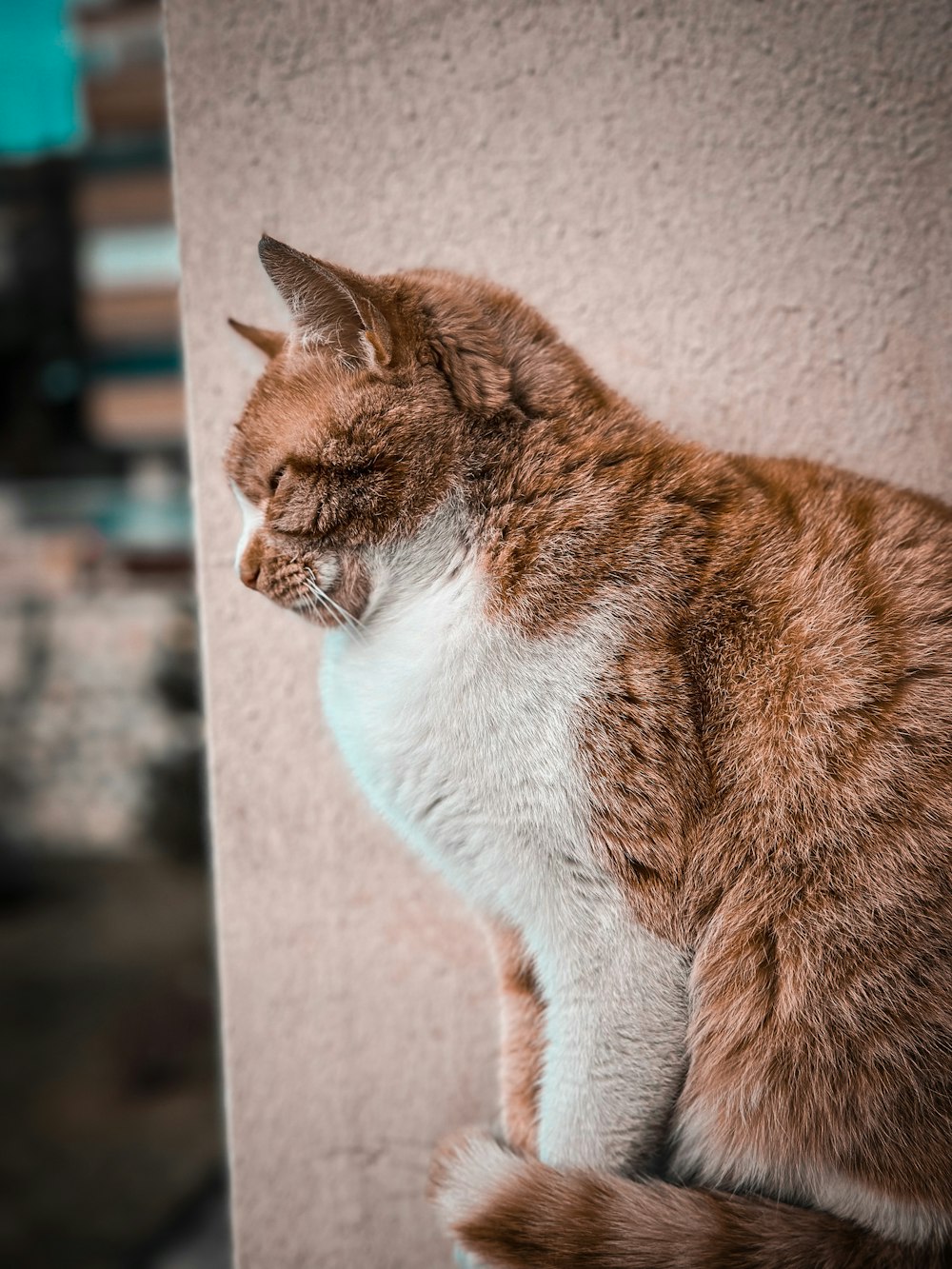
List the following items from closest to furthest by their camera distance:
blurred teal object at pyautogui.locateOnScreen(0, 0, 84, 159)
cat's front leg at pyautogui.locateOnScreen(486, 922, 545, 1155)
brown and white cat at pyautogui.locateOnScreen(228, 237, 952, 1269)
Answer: brown and white cat at pyautogui.locateOnScreen(228, 237, 952, 1269) < cat's front leg at pyautogui.locateOnScreen(486, 922, 545, 1155) < blurred teal object at pyautogui.locateOnScreen(0, 0, 84, 159)

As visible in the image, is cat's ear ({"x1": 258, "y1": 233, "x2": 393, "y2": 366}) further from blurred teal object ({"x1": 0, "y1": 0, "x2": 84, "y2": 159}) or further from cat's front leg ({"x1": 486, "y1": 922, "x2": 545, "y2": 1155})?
→ blurred teal object ({"x1": 0, "y1": 0, "x2": 84, "y2": 159})

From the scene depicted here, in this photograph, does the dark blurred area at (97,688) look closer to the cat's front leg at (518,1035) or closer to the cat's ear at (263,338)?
the cat's ear at (263,338)

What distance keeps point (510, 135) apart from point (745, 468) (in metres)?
0.34

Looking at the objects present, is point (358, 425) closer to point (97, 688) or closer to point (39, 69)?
point (39, 69)

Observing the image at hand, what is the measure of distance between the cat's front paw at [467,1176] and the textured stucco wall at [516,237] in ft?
0.57

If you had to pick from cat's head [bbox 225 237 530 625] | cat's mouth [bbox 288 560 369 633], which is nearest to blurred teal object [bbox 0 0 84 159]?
cat's head [bbox 225 237 530 625]

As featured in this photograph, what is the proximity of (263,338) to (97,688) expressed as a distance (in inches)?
56.9

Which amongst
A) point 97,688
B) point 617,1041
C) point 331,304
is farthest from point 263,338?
point 97,688

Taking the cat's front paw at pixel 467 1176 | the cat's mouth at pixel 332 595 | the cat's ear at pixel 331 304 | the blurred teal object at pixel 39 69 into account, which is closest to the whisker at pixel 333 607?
the cat's mouth at pixel 332 595

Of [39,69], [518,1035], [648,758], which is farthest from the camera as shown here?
[39,69]

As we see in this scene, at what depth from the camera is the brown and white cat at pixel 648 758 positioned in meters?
0.51

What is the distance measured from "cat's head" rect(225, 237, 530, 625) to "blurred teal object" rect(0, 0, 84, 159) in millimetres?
837

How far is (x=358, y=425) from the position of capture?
55cm

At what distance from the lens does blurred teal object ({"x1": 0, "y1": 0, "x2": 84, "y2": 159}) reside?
1131mm
